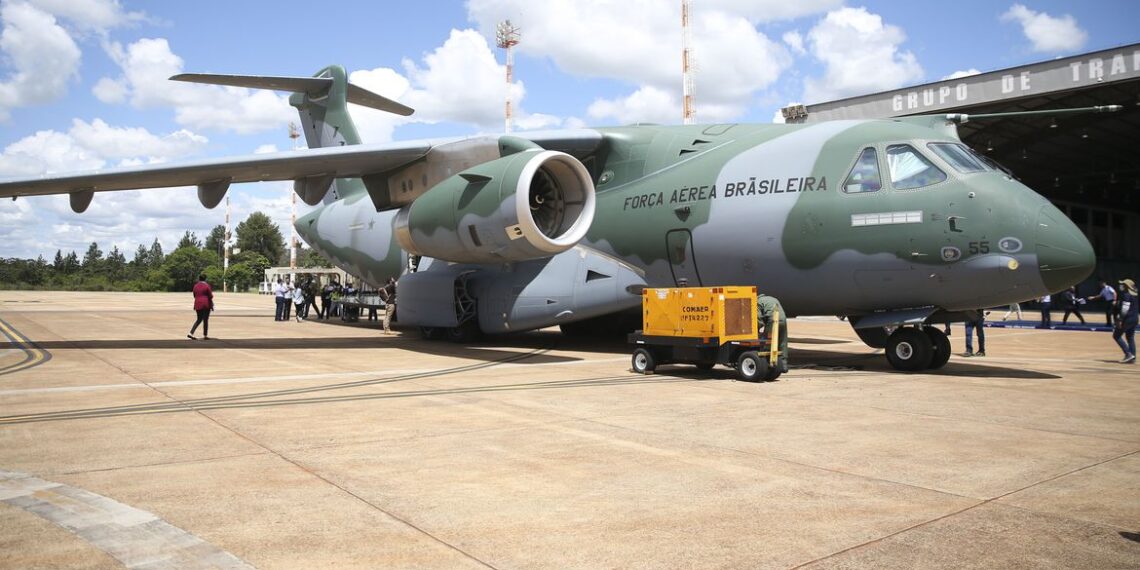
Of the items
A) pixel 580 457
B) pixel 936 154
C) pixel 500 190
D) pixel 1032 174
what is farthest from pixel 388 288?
pixel 1032 174

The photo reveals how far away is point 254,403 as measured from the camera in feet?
25.4

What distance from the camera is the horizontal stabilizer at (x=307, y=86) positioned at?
53.4 ft

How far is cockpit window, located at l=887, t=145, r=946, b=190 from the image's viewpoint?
10.4 metres

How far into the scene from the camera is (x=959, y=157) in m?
10.4

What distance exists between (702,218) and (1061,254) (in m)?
4.69

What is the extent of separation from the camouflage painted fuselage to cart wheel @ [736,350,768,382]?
6.78 ft

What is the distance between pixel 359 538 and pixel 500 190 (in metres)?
8.15

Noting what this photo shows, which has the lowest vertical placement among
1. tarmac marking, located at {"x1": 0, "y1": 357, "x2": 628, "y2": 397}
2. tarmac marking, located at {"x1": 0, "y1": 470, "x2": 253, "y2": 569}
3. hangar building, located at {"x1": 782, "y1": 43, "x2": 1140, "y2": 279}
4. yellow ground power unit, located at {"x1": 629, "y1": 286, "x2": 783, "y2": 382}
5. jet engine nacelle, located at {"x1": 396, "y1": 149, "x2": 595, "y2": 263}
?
tarmac marking, located at {"x1": 0, "y1": 470, "x2": 253, "y2": 569}

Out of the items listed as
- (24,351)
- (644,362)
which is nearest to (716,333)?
(644,362)

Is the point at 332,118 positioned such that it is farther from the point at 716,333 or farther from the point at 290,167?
the point at 716,333

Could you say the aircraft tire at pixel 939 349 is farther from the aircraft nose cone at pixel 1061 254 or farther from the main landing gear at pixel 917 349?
the aircraft nose cone at pixel 1061 254

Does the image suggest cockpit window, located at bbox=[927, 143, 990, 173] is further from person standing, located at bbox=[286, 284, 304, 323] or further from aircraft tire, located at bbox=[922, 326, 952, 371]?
person standing, located at bbox=[286, 284, 304, 323]

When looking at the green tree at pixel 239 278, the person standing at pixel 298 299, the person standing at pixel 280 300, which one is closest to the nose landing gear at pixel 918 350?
the person standing at pixel 280 300

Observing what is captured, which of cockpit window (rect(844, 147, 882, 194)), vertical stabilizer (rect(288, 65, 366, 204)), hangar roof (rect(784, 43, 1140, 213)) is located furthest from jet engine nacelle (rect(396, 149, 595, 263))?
hangar roof (rect(784, 43, 1140, 213))
